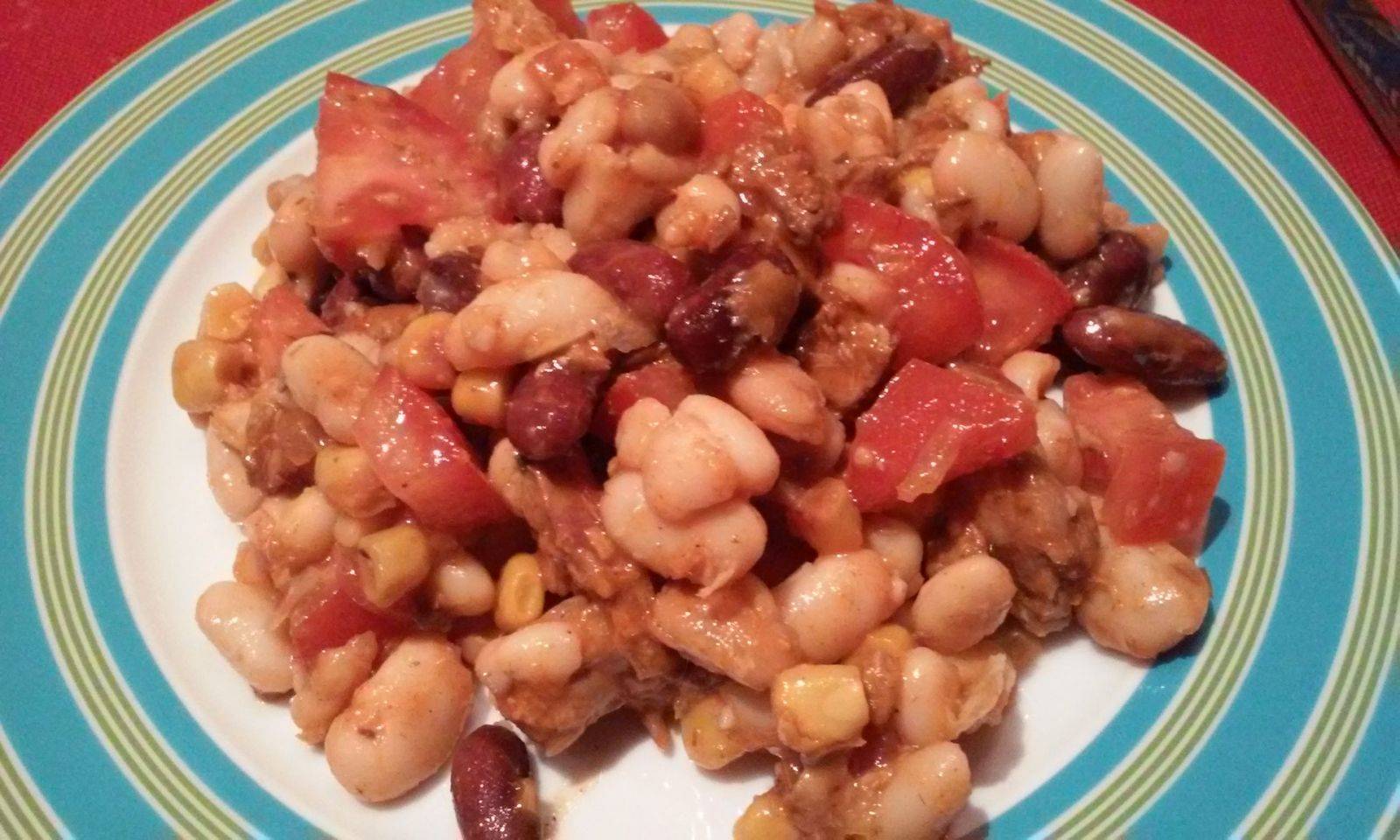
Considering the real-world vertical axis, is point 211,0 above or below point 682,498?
above

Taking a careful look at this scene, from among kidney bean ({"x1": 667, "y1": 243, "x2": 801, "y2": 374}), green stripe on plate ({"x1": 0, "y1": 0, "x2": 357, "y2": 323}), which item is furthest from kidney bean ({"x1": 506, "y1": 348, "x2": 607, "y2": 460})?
green stripe on plate ({"x1": 0, "y1": 0, "x2": 357, "y2": 323})

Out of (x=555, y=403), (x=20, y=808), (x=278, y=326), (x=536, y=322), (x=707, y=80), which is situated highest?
(x=707, y=80)

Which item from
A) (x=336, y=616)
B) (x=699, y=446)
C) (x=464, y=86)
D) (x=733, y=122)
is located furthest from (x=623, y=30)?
(x=336, y=616)

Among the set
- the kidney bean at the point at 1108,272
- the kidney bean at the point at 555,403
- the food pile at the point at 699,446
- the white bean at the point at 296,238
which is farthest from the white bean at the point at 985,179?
the white bean at the point at 296,238

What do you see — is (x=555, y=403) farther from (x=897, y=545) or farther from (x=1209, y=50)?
(x=1209, y=50)

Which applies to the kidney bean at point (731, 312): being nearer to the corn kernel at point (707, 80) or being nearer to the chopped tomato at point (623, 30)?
the corn kernel at point (707, 80)

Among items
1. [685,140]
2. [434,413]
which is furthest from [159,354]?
[685,140]

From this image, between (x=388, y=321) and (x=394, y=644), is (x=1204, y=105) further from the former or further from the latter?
(x=394, y=644)
